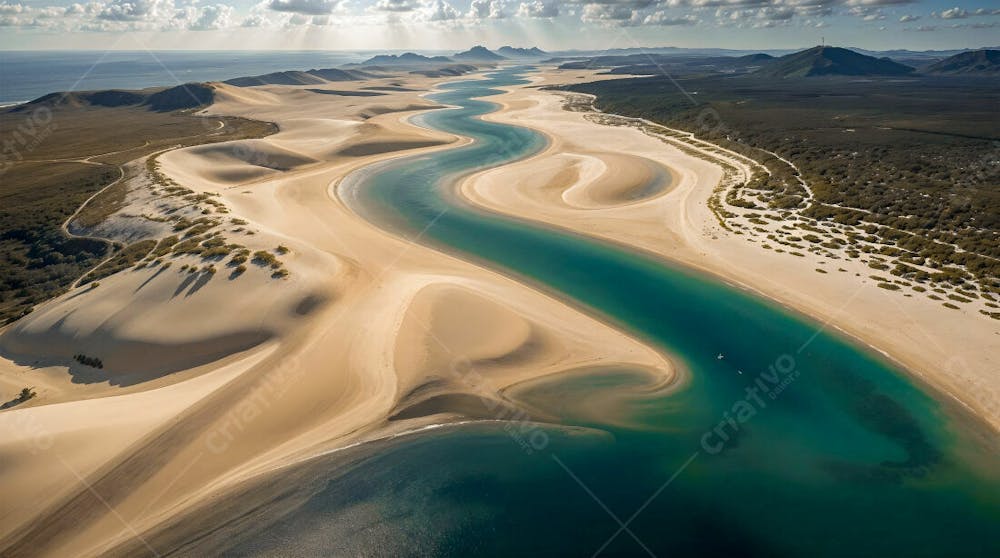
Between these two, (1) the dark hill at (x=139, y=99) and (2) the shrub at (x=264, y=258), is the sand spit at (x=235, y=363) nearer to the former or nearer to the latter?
(2) the shrub at (x=264, y=258)

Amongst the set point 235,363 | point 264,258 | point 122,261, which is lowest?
point 122,261

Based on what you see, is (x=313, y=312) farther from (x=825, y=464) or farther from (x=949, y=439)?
(x=949, y=439)

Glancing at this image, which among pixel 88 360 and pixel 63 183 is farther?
pixel 63 183

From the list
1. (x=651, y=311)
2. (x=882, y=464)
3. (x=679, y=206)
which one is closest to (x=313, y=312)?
(x=651, y=311)

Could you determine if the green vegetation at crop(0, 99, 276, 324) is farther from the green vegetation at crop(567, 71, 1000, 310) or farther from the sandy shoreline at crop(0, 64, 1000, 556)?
the green vegetation at crop(567, 71, 1000, 310)

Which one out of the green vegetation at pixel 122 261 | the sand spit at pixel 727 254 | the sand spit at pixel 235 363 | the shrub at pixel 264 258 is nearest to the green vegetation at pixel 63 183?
the green vegetation at pixel 122 261

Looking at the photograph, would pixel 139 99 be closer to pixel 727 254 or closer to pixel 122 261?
pixel 122 261

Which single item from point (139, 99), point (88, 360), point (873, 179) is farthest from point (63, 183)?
point (139, 99)
